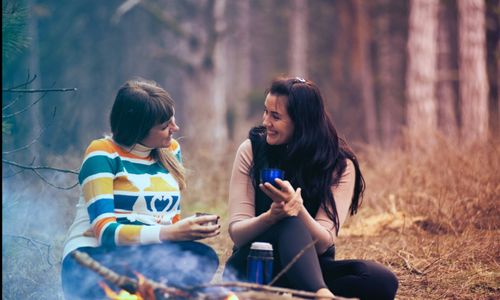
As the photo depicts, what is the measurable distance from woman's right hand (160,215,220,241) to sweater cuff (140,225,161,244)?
23 mm

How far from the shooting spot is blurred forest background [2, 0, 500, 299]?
16.3 feet

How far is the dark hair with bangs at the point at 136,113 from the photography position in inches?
148

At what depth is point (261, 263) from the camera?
11.6ft

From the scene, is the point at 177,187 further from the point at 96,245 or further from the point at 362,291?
the point at 362,291

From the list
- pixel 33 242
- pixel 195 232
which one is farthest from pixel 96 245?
pixel 33 242

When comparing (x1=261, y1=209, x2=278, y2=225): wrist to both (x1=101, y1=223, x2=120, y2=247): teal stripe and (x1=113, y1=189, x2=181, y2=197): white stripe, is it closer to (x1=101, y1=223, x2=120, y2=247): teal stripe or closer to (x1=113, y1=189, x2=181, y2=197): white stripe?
(x1=113, y1=189, x2=181, y2=197): white stripe

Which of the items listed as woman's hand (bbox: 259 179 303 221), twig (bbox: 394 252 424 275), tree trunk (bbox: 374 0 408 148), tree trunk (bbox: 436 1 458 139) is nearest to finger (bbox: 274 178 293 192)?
woman's hand (bbox: 259 179 303 221)

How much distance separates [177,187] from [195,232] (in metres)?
0.52

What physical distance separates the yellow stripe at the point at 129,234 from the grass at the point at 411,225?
1208 mm

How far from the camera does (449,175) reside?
701cm

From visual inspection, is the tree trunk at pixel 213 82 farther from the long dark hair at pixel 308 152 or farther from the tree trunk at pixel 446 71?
the long dark hair at pixel 308 152

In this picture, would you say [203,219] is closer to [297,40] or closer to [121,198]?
[121,198]

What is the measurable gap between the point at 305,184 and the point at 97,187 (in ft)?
3.87

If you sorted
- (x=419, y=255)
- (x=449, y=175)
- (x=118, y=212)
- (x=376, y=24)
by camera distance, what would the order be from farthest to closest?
(x=376, y=24) < (x=449, y=175) < (x=419, y=255) < (x=118, y=212)
